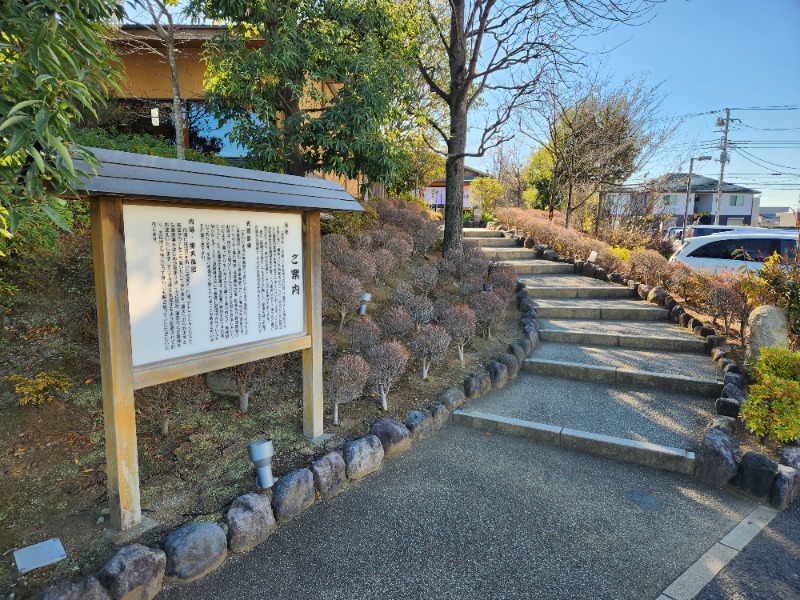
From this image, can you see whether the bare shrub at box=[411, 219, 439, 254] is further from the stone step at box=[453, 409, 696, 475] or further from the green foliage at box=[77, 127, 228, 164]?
the stone step at box=[453, 409, 696, 475]

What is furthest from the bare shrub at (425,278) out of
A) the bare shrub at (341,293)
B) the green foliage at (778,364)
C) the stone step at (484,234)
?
the stone step at (484,234)

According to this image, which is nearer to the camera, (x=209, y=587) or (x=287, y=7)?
(x=209, y=587)

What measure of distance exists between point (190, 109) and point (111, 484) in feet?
31.6

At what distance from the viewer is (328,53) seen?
5.74 meters

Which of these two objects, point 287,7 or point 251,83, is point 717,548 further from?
point 287,7

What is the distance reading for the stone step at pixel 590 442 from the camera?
3713 millimetres

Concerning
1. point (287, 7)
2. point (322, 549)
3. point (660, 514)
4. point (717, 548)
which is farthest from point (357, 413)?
point (287, 7)

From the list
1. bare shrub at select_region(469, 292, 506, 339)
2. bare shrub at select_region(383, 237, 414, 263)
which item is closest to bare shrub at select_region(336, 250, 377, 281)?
bare shrub at select_region(383, 237, 414, 263)

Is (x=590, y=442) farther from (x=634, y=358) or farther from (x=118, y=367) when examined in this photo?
(x=118, y=367)

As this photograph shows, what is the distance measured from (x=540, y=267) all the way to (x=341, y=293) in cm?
611

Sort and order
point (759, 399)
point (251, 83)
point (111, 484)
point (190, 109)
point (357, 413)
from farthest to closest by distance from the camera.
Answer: point (190, 109) → point (251, 83) → point (357, 413) → point (759, 399) → point (111, 484)

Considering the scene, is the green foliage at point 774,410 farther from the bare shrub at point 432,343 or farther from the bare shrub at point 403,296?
the bare shrub at point 403,296

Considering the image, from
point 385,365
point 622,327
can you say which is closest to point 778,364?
point 622,327

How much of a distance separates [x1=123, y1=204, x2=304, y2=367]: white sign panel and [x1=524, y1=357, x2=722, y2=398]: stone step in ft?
11.0
